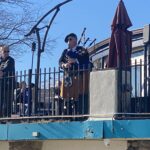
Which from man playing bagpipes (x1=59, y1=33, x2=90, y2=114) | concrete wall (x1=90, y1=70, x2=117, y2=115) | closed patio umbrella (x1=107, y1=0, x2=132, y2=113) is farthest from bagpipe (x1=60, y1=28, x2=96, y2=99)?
closed patio umbrella (x1=107, y1=0, x2=132, y2=113)

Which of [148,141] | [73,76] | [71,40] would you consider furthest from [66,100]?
[148,141]

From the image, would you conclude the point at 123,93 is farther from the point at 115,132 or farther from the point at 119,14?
the point at 119,14

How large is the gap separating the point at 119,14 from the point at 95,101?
5.35 feet

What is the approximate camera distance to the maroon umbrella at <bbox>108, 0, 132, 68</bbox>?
8945mm

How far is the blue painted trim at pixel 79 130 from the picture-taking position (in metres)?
7.81

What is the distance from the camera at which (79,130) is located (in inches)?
335

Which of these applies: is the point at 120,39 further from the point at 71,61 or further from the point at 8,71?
the point at 8,71

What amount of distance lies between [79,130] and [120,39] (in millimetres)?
1736

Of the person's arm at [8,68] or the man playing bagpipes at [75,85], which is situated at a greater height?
the person's arm at [8,68]

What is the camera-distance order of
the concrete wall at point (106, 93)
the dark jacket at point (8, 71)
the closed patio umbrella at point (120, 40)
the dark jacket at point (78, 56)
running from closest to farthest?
the concrete wall at point (106, 93) < the closed patio umbrella at point (120, 40) < the dark jacket at point (78, 56) < the dark jacket at point (8, 71)

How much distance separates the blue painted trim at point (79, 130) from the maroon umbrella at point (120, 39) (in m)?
1.28

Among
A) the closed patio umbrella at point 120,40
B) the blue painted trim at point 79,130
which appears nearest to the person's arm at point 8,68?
the blue painted trim at point 79,130

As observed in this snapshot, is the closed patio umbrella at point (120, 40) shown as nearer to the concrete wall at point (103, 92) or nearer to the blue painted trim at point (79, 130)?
the concrete wall at point (103, 92)

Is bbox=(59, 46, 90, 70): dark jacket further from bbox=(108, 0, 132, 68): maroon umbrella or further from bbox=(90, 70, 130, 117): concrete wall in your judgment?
bbox=(90, 70, 130, 117): concrete wall
